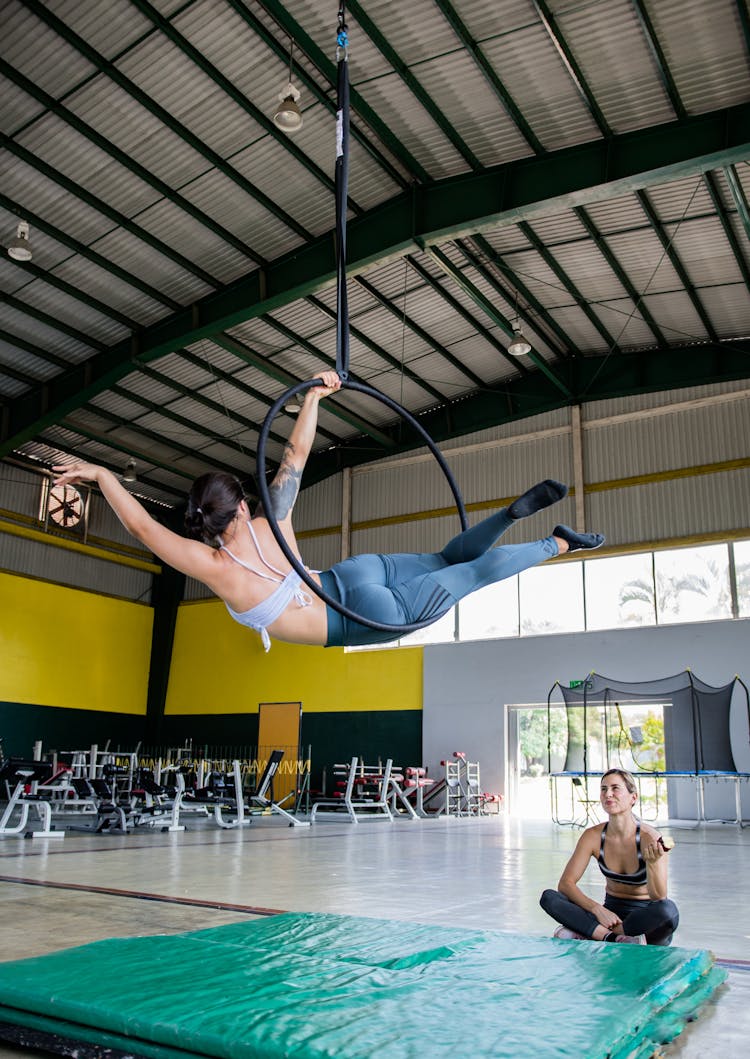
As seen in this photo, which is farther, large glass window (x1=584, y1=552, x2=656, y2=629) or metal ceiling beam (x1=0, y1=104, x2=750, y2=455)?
large glass window (x1=584, y1=552, x2=656, y2=629)

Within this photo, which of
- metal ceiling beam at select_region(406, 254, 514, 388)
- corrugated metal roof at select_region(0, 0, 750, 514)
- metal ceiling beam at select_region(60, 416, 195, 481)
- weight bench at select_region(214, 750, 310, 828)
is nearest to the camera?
corrugated metal roof at select_region(0, 0, 750, 514)

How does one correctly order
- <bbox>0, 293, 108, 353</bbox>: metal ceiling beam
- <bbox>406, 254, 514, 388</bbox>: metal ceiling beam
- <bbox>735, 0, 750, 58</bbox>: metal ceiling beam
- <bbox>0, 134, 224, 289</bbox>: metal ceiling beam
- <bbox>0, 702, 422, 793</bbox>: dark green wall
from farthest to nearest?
1. <bbox>0, 702, 422, 793</bbox>: dark green wall
2. <bbox>406, 254, 514, 388</bbox>: metal ceiling beam
3. <bbox>0, 293, 108, 353</bbox>: metal ceiling beam
4. <bbox>0, 134, 224, 289</bbox>: metal ceiling beam
5. <bbox>735, 0, 750, 58</bbox>: metal ceiling beam

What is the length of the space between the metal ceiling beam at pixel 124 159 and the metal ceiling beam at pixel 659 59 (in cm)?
609

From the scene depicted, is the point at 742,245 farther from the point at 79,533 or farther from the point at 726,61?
the point at 79,533

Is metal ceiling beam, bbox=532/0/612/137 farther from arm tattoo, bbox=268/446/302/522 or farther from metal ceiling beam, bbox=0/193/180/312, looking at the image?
arm tattoo, bbox=268/446/302/522

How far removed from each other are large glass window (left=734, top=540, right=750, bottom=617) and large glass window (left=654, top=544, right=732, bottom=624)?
0.51ft

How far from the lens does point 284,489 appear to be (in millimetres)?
3410

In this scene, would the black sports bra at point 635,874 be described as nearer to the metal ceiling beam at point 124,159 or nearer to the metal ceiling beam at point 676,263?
the metal ceiling beam at point 124,159

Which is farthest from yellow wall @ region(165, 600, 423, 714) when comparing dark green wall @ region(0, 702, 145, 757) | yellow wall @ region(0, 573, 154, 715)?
dark green wall @ region(0, 702, 145, 757)

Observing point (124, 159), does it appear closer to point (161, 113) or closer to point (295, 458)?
point (161, 113)

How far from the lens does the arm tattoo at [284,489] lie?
3.37 metres

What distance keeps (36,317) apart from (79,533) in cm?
692

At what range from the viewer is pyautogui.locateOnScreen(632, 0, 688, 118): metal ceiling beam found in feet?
28.4

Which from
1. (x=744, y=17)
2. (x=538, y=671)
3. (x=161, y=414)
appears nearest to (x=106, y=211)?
(x=161, y=414)
